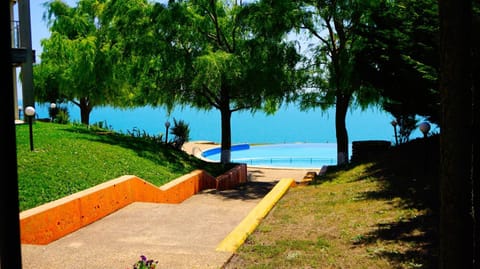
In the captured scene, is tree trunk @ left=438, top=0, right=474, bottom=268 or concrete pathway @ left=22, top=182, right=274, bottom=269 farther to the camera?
concrete pathway @ left=22, top=182, right=274, bottom=269

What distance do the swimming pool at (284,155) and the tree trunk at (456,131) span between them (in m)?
27.4

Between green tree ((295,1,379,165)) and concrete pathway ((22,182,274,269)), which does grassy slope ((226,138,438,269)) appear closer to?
concrete pathway ((22,182,274,269))

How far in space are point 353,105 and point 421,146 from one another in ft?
31.3

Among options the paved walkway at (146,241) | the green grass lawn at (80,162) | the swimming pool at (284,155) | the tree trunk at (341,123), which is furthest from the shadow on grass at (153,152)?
the swimming pool at (284,155)

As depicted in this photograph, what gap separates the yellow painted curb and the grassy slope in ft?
0.31

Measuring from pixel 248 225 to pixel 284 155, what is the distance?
30.4 m

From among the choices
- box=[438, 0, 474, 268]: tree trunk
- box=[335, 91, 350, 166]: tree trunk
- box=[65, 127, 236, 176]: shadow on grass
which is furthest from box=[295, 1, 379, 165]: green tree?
box=[438, 0, 474, 268]: tree trunk

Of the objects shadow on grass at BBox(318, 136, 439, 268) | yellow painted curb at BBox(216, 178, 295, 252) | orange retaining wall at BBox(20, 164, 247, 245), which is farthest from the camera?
orange retaining wall at BBox(20, 164, 247, 245)

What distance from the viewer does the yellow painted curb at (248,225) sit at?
245 inches

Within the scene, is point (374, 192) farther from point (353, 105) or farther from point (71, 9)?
point (71, 9)

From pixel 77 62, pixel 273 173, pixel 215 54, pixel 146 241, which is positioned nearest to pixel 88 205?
pixel 146 241

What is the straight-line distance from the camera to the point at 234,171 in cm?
1817

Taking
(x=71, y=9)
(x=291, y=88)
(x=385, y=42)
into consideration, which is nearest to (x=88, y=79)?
(x=71, y=9)

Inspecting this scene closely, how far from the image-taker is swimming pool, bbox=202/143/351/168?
33838 mm
